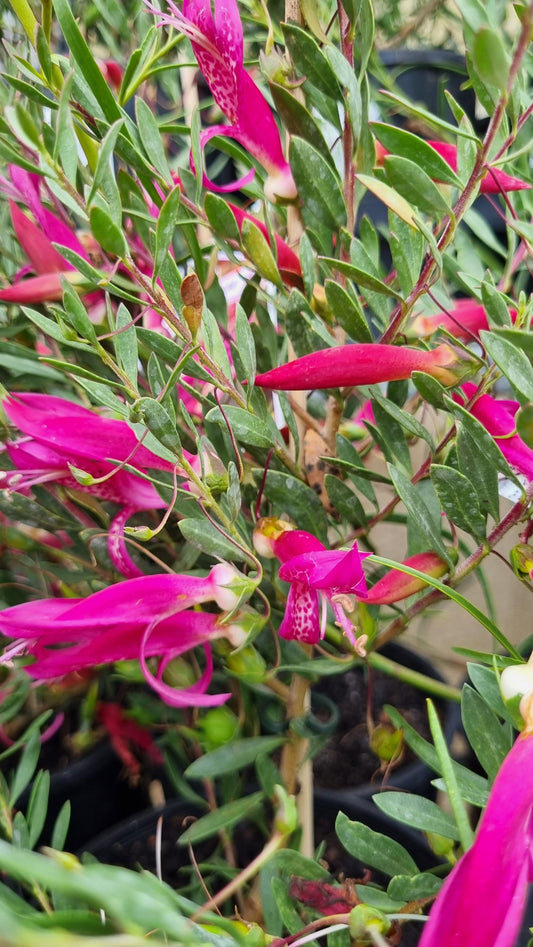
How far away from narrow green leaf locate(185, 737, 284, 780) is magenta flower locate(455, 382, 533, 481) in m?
0.20

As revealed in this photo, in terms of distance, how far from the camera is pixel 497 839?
18 centimetres

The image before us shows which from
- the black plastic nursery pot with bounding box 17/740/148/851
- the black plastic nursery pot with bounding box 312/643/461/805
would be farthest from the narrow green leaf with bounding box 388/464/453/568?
the black plastic nursery pot with bounding box 17/740/148/851

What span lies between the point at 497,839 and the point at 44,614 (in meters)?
0.18

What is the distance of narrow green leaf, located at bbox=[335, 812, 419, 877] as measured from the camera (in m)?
0.28

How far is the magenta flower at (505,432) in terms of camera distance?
0.89 feet

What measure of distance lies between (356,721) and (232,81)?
0.62 meters

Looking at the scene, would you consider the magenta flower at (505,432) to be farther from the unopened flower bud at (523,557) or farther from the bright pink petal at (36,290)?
the bright pink petal at (36,290)

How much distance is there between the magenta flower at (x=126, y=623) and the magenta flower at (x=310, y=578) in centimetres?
2

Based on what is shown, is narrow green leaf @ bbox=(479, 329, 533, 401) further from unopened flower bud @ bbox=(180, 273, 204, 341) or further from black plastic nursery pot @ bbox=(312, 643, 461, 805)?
black plastic nursery pot @ bbox=(312, 643, 461, 805)

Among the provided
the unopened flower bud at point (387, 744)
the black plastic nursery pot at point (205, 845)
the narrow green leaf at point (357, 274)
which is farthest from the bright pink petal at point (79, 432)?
the black plastic nursery pot at point (205, 845)

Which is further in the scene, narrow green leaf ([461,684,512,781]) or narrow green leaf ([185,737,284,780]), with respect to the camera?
narrow green leaf ([185,737,284,780])

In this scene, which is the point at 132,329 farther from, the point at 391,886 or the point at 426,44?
the point at 426,44

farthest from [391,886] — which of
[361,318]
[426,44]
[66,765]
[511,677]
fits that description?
[426,44]

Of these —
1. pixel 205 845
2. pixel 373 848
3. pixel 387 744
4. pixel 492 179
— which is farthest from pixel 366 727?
pixel 492 179
